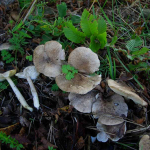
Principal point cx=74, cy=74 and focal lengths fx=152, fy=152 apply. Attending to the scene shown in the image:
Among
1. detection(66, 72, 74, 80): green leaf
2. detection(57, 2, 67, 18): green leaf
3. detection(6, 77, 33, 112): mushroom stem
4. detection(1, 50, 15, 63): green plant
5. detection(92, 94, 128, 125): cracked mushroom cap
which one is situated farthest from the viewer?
detection(57, 2, 67, 18): green leaf

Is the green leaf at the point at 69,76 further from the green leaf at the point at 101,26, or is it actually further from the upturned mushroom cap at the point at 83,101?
the green leaf at the point at 101,26

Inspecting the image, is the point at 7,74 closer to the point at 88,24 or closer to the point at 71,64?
the point at 71,64

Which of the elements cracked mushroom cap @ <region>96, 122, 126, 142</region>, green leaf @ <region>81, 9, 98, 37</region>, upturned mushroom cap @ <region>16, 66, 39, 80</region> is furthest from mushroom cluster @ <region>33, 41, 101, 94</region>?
cracked mushroom cap @ <region>96, 122, 126, 142</region>

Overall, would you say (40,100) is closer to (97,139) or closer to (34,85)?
(34,85)

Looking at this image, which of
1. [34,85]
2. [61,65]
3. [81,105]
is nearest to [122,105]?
[81,105]

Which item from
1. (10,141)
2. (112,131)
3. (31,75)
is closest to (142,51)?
(112,131)

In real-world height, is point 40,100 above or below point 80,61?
below

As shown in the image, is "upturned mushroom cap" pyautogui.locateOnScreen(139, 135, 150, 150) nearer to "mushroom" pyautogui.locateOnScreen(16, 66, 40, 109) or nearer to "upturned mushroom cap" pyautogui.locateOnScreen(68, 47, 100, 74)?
"upturned mushroom cap" pyautogui.locateOnScreen(68, 47, 100, 74)
